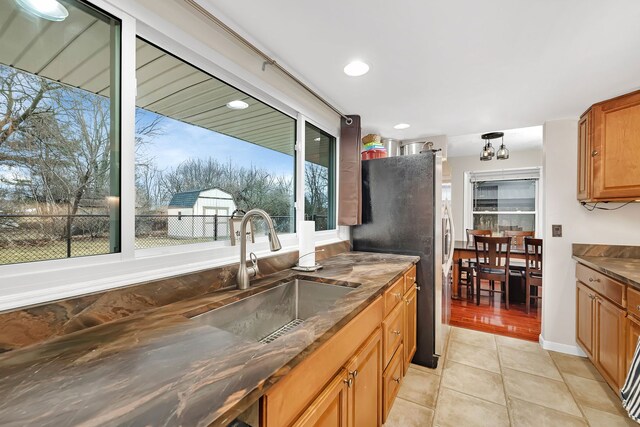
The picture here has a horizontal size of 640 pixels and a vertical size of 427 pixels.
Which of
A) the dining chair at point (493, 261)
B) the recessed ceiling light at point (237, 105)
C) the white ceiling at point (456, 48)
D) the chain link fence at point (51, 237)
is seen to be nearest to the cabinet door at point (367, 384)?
the chain link fence at point (51, 237)

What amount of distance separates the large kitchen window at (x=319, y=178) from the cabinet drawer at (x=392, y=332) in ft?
3.33

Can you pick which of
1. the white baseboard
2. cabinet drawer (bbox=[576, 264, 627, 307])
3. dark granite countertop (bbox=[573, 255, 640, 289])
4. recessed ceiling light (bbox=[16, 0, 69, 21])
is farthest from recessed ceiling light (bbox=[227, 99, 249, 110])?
the white baseboard

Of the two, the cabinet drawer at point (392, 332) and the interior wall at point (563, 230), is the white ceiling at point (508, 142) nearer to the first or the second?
the interior wall at point (563, 230)

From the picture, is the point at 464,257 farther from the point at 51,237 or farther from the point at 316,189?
the point at 51,237

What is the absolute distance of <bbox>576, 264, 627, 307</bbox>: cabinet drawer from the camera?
174 cm

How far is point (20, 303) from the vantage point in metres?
0.79

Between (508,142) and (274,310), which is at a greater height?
(508,142)

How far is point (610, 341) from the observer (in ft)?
6.06

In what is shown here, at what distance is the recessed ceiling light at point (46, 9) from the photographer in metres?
0.87

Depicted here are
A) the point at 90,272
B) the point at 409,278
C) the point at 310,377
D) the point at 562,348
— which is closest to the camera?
the point at 310,377

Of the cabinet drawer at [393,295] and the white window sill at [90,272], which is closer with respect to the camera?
the white window sill at [90,272]

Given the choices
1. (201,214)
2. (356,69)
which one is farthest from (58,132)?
(356,69)

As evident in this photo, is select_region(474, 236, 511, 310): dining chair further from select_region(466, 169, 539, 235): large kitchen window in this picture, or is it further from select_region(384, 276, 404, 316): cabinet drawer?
select_region(384, 276, 404, 316): cabinet drawer

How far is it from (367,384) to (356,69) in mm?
1854
